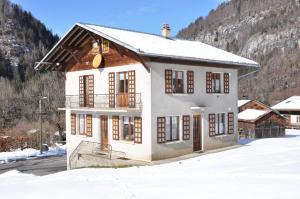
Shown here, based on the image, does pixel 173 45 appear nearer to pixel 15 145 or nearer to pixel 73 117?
pixel 73 117

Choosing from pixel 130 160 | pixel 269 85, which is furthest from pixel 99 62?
pixel 269 85

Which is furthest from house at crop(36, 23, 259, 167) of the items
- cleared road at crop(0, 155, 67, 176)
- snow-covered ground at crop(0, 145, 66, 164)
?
snow-covered ground at crop(0, 145, 66, 164)

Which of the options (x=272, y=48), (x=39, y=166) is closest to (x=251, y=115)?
(x=39, y=166)

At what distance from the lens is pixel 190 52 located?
23.3 m

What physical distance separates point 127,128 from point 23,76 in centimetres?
11160

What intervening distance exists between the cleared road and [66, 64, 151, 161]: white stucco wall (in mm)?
2263

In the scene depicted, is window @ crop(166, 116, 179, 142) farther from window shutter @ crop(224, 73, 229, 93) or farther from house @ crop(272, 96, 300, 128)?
house @ crop(272, 96, 300, 128)

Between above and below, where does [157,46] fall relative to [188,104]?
above

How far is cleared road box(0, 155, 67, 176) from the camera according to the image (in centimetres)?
2747

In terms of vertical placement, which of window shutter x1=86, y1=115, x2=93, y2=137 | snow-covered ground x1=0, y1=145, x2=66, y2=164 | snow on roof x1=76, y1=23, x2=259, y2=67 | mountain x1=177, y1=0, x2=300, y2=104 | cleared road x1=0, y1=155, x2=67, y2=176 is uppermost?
mountain x1=177, y1=0, x2=300, y2=104

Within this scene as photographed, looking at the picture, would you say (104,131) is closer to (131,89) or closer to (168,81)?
(131,89)

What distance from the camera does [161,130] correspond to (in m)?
21.2

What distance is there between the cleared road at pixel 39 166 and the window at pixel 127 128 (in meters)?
7.25

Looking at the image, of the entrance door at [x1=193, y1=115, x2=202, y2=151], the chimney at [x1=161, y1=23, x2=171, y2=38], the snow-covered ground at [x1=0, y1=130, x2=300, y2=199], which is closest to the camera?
the snow-covered ground at [x1=0, y1=130, x2=300, y2=199]
